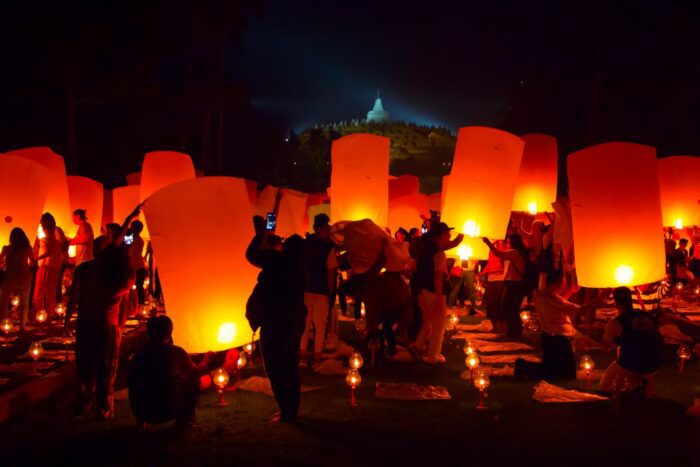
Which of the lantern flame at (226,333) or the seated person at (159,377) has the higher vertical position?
the lantern flame at (226,333)

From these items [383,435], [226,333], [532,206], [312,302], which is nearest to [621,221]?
[532,206]

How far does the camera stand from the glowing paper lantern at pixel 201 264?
18.8 feet

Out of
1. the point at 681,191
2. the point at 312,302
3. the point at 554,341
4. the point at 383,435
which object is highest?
the point at 681,191

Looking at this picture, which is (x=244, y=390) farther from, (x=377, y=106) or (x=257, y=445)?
(x=377, y=106)

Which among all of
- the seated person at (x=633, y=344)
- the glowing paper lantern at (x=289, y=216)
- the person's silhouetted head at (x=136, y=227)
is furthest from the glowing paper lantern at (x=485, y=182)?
the glowing paper lantern at (x=289, y=216)

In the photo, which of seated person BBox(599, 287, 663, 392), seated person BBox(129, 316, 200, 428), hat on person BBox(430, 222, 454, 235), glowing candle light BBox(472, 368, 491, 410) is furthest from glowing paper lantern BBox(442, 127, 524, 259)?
seated person BBox(129, 316, 200, 428)

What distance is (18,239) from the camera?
8.36 metres

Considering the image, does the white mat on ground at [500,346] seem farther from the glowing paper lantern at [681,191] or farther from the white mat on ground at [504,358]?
the glowing paper lantern at [681,191]

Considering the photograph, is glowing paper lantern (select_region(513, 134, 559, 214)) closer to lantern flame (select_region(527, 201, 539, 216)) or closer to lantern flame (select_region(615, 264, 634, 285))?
lantern flame (select_region(527, 201, 539, 216))

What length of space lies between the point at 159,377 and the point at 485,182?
5.13 meters

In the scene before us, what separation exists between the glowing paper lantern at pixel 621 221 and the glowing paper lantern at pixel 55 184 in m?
8.09

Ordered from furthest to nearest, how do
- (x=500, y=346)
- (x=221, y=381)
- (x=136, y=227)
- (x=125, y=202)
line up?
(x=125, y=202), (x=136, y=227), (x=500, y=346), (x=221, y=381)

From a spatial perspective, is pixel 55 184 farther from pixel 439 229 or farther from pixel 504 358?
pixel 504 358

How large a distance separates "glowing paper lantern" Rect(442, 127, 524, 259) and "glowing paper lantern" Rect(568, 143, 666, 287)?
1356 millimetres
